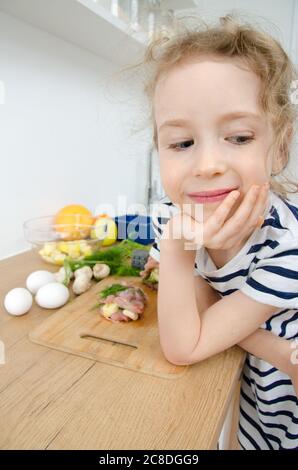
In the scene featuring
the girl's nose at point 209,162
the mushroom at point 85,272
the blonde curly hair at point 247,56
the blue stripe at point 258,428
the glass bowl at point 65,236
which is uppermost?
the blonde curly hair at point 247,56

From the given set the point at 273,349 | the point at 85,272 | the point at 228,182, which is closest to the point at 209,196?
the point at 228,182

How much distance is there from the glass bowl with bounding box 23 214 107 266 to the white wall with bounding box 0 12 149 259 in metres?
0.04

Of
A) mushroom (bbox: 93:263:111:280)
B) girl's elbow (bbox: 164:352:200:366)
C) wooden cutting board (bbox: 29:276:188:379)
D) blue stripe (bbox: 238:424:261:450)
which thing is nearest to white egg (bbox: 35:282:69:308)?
wooden cutting board (bbox: 29:276:188:379)

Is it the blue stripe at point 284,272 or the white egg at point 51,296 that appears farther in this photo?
the white egg at point 51,296

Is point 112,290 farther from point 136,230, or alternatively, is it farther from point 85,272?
point 136,230

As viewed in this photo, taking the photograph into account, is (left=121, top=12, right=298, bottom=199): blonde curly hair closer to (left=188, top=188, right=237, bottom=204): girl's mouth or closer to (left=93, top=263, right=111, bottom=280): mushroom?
(left=188, top=188, right=237, bottom=204): girl's mouth

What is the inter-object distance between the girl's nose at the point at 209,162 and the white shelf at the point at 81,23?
36 centimetres

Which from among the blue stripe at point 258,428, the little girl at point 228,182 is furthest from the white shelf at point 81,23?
the blue stripe at point 258,428

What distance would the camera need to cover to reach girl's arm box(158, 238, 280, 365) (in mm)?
420

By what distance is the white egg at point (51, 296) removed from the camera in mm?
570

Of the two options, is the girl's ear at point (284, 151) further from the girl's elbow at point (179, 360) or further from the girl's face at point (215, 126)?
the girl's elbow at point (179, 360)

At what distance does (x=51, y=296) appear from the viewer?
0.57m

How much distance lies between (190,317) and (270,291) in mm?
110
